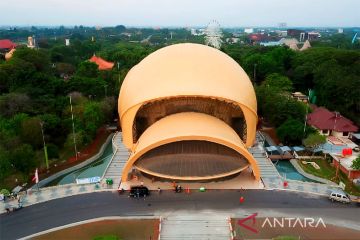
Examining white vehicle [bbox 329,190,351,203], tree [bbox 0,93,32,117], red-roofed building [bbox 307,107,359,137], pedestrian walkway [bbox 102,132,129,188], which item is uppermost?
tree [bbox 0,93,32,117]

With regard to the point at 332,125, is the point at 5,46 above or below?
above

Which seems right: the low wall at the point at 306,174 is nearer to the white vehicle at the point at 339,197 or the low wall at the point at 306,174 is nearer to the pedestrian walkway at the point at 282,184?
the pedestrian walkway at the point at 282,184

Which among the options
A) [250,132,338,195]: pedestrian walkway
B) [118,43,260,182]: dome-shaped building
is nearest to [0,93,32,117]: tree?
[118,43,260,182]: dome-shaped building

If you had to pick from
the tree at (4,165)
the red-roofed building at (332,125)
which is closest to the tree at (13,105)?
the tree at (4,165)

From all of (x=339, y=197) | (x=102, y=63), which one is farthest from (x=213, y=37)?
(x=339, y=197)

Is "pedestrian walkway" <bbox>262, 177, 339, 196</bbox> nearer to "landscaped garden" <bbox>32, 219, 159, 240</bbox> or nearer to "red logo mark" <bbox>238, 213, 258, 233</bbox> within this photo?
"red logo mark" <bbox>238, 213, 258, 233</bbox>

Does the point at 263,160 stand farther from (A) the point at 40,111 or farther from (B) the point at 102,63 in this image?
(B) the point at 102,63
